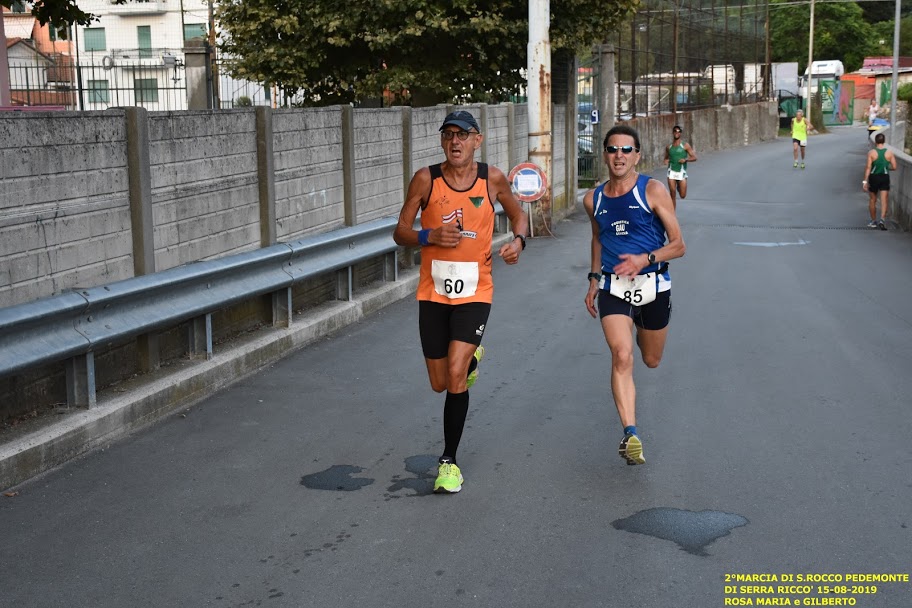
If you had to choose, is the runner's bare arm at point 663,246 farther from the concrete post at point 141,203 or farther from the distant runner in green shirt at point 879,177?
the distant runner in green shirt at point 879,177

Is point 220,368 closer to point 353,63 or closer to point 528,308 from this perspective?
point 528,308

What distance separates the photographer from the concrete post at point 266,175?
10602 millimetres

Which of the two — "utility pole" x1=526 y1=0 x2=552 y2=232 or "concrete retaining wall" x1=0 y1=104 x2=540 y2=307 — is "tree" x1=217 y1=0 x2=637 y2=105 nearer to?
"utility pole" x1=526 y1=0 x2=552 y2=232

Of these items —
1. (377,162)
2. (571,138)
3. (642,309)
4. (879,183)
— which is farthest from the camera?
(571,138)

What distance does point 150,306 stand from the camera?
26.6ft

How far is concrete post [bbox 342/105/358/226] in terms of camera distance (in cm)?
1288

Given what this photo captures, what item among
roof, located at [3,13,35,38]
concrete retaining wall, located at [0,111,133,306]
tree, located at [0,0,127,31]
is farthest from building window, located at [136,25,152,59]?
concrete retaining wall, located at [0,111,133,306]

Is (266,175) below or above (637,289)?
above

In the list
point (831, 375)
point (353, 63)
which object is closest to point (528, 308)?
point (831, 375)

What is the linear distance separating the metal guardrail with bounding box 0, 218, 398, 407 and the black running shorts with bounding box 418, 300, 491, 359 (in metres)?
2.00

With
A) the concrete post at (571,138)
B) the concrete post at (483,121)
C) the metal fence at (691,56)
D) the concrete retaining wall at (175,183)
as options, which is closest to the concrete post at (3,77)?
the concrete post at (483,121)

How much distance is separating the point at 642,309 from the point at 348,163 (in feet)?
20.8

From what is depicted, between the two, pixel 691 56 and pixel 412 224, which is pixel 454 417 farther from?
pixel 691 56

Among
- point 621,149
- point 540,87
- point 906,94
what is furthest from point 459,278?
point 906,94
